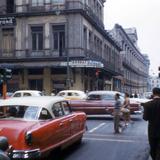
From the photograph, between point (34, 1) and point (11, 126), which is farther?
point (34, 1)

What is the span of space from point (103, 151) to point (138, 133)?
17.6 feet

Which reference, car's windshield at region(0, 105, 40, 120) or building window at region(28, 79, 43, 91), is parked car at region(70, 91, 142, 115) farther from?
building window at region(28, 79, 43, 91)

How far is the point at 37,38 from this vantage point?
45.5m

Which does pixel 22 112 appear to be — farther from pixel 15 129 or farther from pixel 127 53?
pixel 127 53

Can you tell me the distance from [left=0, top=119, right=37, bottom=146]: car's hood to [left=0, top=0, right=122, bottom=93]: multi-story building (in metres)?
31.7

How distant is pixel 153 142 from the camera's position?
8.85 meters

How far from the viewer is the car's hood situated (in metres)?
9.47

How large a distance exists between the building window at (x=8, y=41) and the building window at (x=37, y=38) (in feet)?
7.31

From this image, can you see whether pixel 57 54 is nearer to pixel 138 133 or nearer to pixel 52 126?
pixel 138 133

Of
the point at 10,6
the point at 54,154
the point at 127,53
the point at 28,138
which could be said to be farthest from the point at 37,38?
the point at 127,53

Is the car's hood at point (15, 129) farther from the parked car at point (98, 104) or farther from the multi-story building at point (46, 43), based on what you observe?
the multi-story building at point (46, 43)

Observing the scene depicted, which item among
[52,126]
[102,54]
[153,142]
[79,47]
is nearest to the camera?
[153,142]

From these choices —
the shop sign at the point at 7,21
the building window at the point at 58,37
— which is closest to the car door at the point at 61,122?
the building window at the point at 58,37

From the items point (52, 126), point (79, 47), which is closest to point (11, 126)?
point (52, 126)
